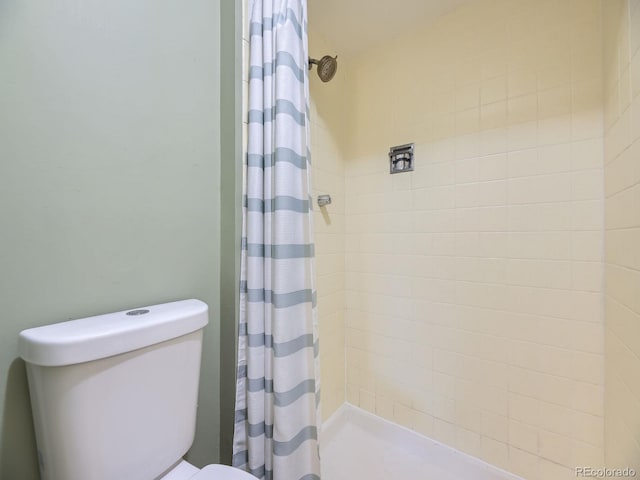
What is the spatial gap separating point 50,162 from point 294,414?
0.97m

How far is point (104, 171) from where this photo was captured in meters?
0.69

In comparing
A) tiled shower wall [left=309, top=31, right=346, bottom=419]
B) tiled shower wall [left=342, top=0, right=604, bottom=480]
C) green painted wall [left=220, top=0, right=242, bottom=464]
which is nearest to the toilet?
green painted wall [left=220, top=0, right=242, bottom=464]

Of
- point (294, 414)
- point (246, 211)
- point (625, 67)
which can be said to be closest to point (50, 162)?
point (246, 211)

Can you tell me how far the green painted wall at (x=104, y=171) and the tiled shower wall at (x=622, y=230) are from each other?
1.31 meters

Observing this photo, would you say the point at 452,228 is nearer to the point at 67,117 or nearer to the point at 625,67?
the point at 625,67

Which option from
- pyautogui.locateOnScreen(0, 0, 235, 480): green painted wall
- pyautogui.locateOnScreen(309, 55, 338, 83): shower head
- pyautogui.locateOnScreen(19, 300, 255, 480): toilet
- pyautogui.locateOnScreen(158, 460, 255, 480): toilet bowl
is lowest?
pyautogui.locateOnScreen(158, 460, 255, 480): toilet bowl

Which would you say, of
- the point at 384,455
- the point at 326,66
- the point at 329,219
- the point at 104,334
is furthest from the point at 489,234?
the point at 104,334

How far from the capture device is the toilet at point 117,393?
52cm

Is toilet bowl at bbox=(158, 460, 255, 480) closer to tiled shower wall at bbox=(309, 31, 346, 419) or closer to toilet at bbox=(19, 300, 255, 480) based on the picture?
toilet at bbox=(19, 300, 255, 480)

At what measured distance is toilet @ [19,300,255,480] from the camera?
1.70ft

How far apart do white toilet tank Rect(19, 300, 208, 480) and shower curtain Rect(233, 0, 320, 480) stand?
0.71 ft

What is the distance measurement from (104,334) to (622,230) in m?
1.50

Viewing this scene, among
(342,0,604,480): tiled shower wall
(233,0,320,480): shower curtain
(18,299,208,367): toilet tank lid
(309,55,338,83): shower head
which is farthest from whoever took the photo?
(309,55,338,83): shower head
